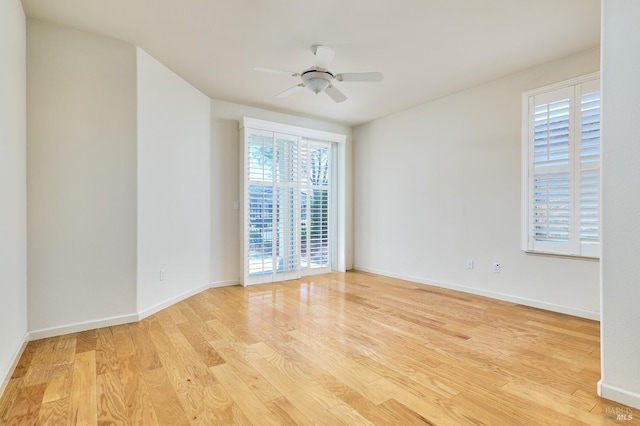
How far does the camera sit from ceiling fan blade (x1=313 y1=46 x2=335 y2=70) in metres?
2.81

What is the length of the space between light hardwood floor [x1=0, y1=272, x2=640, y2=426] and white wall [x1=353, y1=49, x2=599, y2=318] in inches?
17.0

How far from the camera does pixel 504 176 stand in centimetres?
372

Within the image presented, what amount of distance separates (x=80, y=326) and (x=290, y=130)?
3.55 meters

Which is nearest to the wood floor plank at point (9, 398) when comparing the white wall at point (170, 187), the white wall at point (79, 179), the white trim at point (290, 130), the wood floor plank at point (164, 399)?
the wood floor plank at point (164, 399)

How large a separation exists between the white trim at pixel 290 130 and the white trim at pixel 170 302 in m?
2.31

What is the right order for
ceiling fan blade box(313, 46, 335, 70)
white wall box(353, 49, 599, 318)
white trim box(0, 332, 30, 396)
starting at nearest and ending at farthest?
white trim box(0, 332, 30, 396) < ceiling fan blade box(313, 46, 335, 70) < white wall box(353, 49, 599, 318)

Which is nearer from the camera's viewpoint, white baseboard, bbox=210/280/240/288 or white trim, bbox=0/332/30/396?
white trim, bbox=0/332/30/396

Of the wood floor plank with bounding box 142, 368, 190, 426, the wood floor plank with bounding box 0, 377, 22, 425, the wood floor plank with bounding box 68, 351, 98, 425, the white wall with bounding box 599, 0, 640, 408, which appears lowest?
the wood floor plank with bounding box 68, 351, 98, 425

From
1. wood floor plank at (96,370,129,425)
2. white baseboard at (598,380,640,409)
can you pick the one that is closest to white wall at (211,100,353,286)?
wood floor plank at (96,370,129,425)

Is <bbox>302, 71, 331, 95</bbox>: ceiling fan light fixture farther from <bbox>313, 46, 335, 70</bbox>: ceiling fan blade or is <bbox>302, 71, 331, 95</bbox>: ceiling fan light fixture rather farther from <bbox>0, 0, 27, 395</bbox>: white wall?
<bbox>0, 0, 27, 395</bbox>: white wall

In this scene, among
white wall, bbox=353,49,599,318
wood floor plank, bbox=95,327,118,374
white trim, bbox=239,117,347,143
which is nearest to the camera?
wood floor plank, bbox=95,327,118,374

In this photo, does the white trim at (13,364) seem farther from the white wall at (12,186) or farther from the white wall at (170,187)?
the white wall at (170,187)

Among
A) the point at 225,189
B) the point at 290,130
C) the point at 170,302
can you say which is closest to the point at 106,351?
the point at 170,302

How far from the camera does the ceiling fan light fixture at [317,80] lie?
9.86ft
